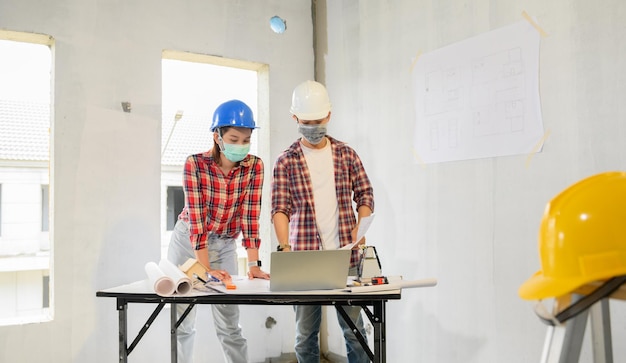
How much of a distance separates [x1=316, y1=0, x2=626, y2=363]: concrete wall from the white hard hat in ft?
2.47

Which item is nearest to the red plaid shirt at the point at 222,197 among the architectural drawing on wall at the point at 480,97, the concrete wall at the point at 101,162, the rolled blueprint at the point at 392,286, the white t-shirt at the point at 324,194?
the white t-shirt at the point at 324,194

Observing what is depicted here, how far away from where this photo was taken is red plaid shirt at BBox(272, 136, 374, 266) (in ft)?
7.72

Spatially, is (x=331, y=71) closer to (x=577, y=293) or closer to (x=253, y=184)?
(x=253, y=184)

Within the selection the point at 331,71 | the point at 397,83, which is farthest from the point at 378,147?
the point at 331,71

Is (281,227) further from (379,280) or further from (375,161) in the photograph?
(375,161)

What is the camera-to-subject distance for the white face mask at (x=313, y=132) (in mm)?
2357

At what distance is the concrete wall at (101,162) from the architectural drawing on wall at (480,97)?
5.18ft

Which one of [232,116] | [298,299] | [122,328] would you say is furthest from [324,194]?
[122,328]

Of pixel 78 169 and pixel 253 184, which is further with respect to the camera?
pixel 78 169

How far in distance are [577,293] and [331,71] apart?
3.03 m

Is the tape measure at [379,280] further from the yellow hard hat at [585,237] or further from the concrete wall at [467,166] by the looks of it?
the yellow hard hat at [585,237]

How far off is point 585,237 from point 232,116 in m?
1.76

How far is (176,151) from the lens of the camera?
1043 cm

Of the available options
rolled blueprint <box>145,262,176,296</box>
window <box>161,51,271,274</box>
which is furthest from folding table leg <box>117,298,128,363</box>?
window <box>161,51,271,274</box>
